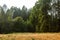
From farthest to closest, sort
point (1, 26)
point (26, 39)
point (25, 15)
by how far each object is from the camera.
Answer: point (25, 15) → point (1, 26) → point (26, 39)

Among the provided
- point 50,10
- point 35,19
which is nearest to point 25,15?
point 35,19

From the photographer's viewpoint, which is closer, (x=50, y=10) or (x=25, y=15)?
(x=50, y=10)

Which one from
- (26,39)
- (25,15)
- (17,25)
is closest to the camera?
(26,39)

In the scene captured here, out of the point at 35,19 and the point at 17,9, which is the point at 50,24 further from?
the point at 17,9

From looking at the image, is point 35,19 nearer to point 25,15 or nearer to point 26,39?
point 25,15

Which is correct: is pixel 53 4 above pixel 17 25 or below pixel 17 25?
above

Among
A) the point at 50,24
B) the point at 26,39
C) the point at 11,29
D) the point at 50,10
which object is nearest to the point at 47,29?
the point at 50,24

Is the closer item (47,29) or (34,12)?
(47,29)

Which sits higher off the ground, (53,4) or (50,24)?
(53,4)

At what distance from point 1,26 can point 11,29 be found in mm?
2257

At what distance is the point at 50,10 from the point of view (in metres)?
40.7

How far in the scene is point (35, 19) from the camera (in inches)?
1688

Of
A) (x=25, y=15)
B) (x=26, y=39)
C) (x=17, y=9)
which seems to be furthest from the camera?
(x=17, y=9)

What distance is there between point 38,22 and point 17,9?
24.7 meters
